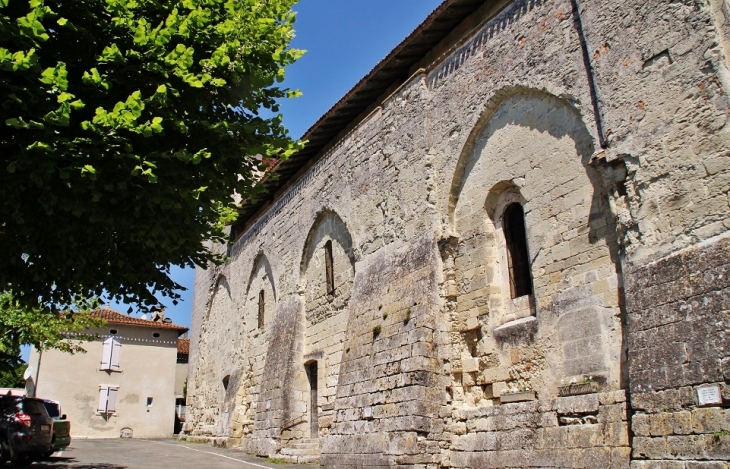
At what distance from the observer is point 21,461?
415 inches

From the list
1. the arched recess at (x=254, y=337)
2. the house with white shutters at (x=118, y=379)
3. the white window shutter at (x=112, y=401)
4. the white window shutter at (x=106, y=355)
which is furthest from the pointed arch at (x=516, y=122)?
the white window shutter at (x=106, y=355)

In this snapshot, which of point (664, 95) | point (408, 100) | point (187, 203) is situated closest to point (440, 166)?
point (408, 100)

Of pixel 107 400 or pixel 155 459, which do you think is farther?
pixel 107 400

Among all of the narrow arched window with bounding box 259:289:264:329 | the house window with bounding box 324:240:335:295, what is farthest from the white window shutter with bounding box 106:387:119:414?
the house window with bounding box 324:240:335:295

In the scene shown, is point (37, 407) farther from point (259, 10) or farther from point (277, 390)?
point (259, 10)

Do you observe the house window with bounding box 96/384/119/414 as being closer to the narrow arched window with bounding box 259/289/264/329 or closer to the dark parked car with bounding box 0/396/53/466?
the narrow arched window with bounding box 259/289/264/329

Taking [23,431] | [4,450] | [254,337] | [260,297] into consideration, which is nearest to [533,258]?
[23,431]

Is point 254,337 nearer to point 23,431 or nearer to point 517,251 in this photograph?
point 23,431

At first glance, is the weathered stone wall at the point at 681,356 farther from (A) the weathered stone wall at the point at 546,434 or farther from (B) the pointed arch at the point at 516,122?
(B) the pointed arch at the point at 516,122

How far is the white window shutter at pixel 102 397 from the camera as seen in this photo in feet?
75.5

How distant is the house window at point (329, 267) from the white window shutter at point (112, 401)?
1491 centimetres

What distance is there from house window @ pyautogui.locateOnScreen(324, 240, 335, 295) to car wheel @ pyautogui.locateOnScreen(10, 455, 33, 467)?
6.21m

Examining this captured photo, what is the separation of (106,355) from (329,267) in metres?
15.2

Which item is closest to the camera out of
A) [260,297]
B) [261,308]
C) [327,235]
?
[327,235]
